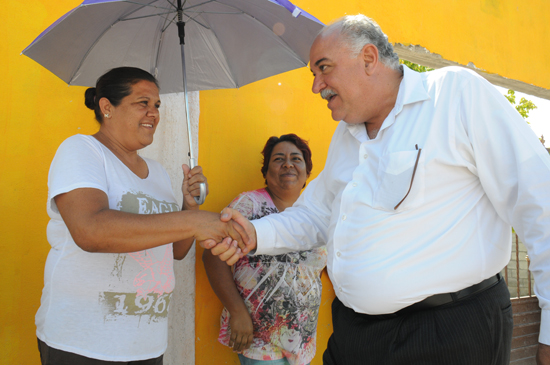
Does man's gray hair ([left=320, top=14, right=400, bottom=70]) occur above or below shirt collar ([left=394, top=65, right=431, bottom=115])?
above

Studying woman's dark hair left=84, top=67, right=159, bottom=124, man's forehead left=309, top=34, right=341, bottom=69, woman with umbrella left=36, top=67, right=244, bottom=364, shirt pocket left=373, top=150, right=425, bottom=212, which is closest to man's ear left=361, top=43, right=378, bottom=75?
man's forehead left=309, top=34, right=341, bottom=69

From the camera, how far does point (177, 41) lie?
2.67 m

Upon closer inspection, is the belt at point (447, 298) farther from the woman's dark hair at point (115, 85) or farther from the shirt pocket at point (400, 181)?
the woman's dark hair at point (115, 85)

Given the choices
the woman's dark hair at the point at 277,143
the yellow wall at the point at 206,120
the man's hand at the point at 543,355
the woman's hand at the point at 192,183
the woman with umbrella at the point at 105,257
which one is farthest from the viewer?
the woman's dark hair at the point at 277,143

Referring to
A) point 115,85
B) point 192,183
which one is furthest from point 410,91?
point 115,85

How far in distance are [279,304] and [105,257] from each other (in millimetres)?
1199

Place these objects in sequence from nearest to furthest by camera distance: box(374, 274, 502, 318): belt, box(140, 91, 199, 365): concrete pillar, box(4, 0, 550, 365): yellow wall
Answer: box(374, 274, 502, 318): belt
box(4, 0, 550, 365): yellow wall
box(140, 91, 199, 365): concrete pillar

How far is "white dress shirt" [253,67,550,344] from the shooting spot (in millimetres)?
1464

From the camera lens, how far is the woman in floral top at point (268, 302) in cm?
262

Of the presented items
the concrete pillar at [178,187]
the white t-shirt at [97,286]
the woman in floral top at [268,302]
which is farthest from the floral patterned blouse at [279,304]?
the white t-shirt at [97,286]

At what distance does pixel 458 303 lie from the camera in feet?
5.21

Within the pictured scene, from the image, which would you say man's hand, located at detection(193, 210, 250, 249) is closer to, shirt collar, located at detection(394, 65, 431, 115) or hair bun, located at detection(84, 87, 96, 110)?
hair bun, located at detection(84, 87, 96, 110)

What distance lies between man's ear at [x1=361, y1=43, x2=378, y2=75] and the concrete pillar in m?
1.58

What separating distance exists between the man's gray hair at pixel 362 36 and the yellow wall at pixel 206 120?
153cm
